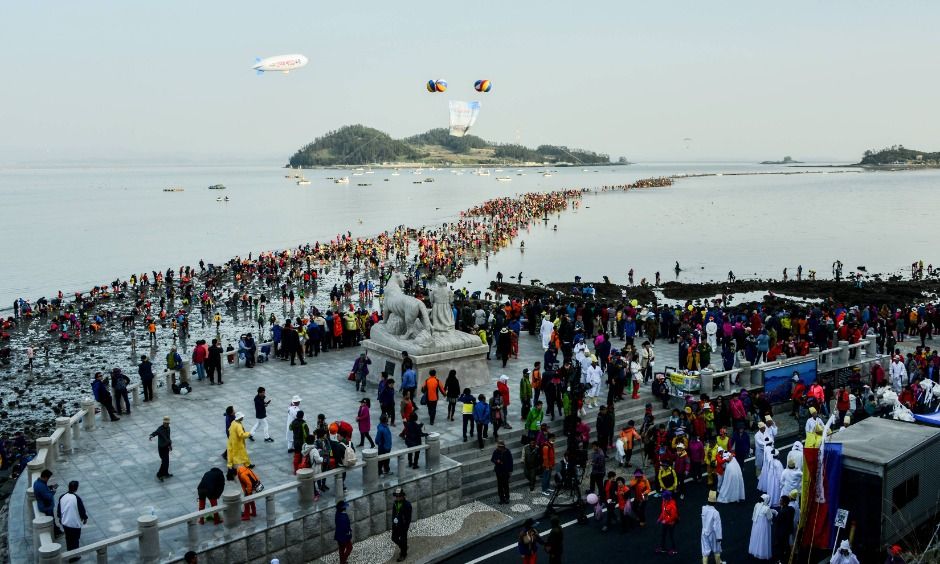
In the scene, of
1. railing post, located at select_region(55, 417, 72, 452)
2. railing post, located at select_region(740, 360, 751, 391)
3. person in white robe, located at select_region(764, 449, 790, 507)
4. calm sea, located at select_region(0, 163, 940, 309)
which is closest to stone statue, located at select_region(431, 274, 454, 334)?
railing post, located at select_region(740, 360, 751, 391)

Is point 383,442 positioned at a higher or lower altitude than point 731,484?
higher

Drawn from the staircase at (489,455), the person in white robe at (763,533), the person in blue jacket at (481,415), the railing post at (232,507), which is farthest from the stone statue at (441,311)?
the person in white robe at (763,533)

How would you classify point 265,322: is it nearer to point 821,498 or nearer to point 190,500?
point 190,500

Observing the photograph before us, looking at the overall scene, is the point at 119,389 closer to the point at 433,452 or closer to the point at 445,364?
the point at 445,364

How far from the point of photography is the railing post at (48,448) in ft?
41.6

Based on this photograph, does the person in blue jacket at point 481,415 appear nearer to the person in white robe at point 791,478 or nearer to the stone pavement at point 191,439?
the stone pavement at point 191,439

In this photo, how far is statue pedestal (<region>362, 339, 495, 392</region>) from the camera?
1693 cm

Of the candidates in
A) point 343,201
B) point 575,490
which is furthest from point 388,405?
point 343,201

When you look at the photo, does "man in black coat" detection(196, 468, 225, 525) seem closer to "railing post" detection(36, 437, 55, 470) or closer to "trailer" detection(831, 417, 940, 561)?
"railing post" detection(36, 437, 55, 470)

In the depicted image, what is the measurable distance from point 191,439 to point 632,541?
28.1 ft

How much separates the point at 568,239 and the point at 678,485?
6346cm

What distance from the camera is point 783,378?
60.2 feet

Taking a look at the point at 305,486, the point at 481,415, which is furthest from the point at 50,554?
the point at 481,415

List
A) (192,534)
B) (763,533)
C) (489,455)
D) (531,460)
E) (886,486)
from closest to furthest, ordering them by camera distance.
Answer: (886,486) → (192,534) → (763,533) → (531,460) → (489,455)
